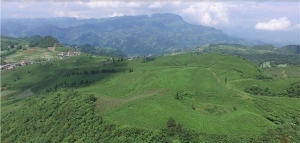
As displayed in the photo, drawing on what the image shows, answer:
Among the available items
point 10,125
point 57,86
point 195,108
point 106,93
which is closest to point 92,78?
point 57,86

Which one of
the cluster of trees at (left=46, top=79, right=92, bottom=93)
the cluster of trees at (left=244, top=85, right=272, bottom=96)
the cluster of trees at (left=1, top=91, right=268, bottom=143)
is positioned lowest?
the cluster of trees at (left=1, top=91, right=268, bottom=143)

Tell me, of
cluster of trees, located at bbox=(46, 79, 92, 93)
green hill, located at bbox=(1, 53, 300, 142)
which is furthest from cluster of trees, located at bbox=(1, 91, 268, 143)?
cluster of trees, located at bbox=(46, 79, 92, 93)

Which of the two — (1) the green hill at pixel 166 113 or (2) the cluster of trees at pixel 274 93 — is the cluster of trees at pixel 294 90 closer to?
(2) the cluster of trees at pixel 274 93

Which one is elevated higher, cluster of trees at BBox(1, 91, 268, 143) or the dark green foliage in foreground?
the dark green foliage in foreground

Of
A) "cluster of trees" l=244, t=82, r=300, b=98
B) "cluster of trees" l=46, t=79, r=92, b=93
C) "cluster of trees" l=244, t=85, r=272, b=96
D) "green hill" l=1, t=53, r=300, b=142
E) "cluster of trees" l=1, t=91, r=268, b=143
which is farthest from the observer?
"cluster of trees" l=46, t=79, r=92, b=93

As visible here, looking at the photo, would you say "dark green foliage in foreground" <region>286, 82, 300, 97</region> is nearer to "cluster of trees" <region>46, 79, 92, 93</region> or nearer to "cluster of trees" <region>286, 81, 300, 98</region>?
"cluster of trees" <region>286, 81, 300, 98</region>

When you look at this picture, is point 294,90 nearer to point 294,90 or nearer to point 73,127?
point 294,90

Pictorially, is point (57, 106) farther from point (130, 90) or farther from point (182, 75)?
point (182, 75)

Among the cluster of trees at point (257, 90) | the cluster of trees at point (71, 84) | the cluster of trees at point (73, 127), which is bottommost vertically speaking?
the cluster of trees at point (73, 127)

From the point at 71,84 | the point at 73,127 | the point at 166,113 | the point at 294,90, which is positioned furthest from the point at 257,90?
the point at 71,84

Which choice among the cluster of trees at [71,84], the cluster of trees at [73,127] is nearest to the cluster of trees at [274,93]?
the cluster of trees at [73,127]

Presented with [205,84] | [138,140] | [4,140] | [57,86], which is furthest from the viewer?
[57,86]
